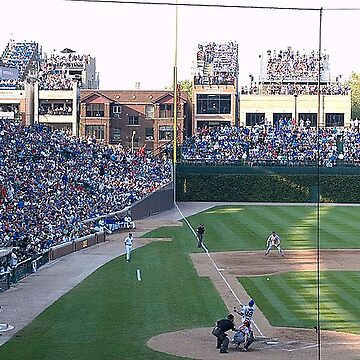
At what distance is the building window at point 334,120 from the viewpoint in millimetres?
81562

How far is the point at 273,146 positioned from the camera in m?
64.8

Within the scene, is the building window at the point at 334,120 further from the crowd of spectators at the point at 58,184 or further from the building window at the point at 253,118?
the crowd of spectators at the point at 58,184

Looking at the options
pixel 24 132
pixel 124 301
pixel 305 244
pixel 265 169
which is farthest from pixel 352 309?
pixel 265 169

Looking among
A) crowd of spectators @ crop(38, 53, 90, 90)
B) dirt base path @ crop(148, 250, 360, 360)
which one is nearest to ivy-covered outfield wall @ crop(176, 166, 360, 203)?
crowd of spectators @ crop(38, 53, 90, 90)

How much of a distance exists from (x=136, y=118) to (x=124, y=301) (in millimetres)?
56763

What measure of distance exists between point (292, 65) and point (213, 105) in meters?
17.7

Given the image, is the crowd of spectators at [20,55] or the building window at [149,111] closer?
the building window at [149,111]

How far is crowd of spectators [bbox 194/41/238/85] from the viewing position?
89344 mm

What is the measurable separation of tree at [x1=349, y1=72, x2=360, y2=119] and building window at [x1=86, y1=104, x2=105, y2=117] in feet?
149

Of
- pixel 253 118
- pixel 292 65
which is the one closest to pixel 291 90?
pixel 253 118

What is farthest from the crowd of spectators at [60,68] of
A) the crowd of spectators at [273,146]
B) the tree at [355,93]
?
the tree at [355,93]

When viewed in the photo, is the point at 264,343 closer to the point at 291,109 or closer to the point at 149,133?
the point at 149,133

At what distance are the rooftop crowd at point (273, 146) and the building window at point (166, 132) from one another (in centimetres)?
994

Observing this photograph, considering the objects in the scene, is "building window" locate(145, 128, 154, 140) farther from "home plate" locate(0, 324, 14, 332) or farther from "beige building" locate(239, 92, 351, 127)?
"home plate" locate(0, 324, 14, 332)
